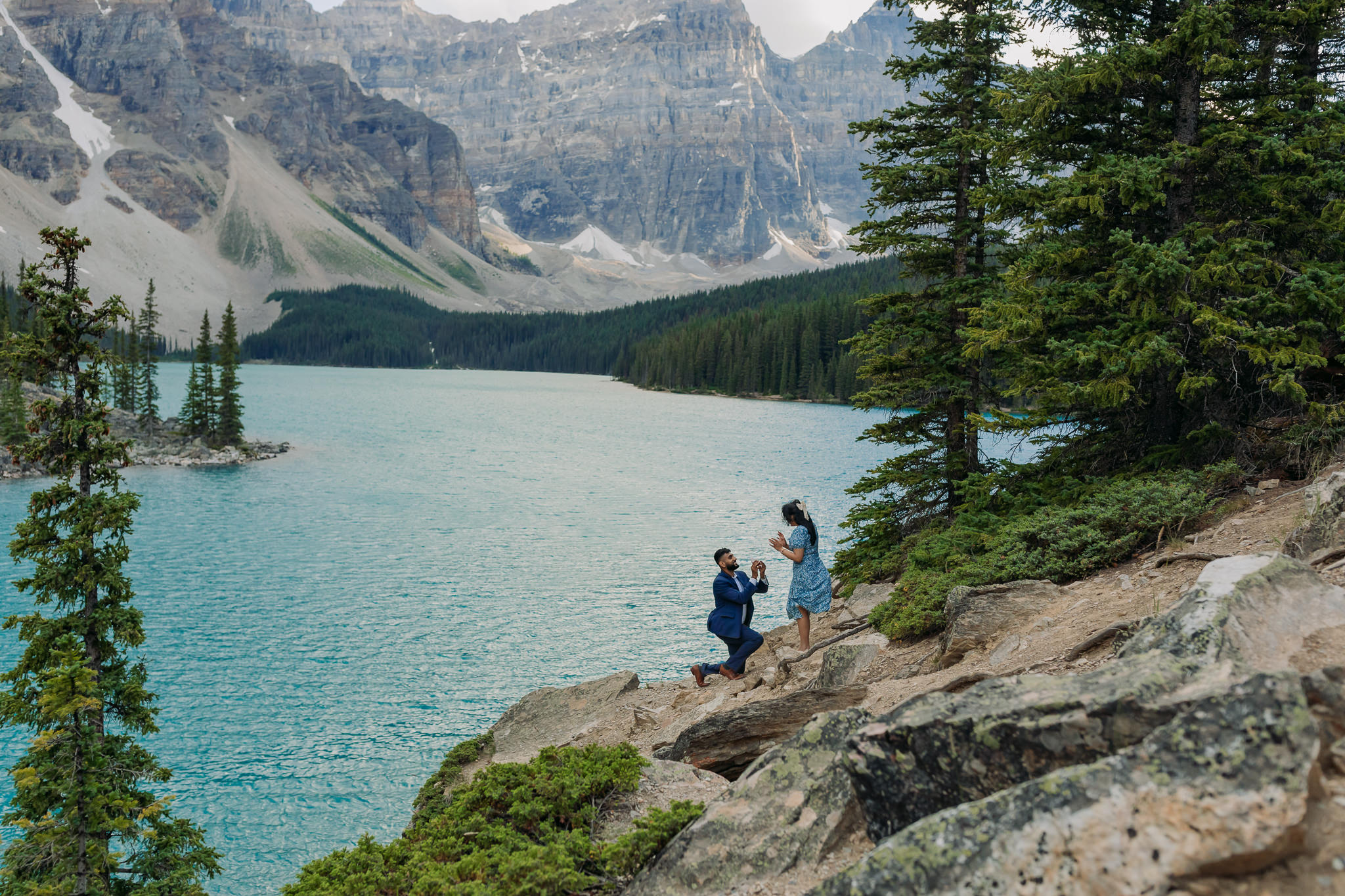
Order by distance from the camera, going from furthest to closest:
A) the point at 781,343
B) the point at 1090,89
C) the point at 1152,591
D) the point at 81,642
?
the point at 781,343 < the point at 1090,89 < the point at 81,642 < the point at 1152,591

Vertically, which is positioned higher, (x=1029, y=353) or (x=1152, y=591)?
(x=1029, y=353)

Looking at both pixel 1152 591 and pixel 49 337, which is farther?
pixel 49 337

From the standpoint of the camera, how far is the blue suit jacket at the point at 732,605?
12797mm

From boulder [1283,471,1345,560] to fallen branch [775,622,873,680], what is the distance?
241 inches

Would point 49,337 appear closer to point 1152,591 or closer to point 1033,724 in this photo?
point 1033,724

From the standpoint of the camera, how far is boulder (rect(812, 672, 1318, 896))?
10.6ft

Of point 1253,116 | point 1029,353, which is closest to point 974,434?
point 1029,353

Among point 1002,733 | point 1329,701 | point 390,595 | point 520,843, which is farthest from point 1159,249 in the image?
point 390,595

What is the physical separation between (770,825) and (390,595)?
2338 cm

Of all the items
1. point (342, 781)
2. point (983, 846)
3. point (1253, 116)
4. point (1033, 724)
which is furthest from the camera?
point (342, 781)

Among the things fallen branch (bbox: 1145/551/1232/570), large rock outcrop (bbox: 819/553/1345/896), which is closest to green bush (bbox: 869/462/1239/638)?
fallen branch (bbox: 1145/551/1232/570)

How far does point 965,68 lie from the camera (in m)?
16.7

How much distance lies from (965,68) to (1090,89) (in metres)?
4.53

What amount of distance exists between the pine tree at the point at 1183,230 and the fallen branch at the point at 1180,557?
2734 mm
